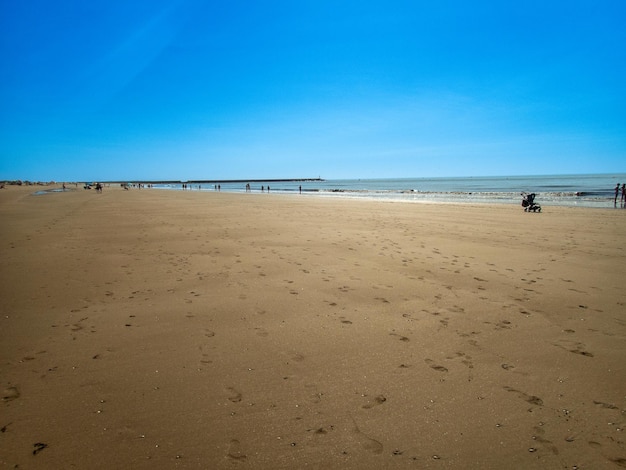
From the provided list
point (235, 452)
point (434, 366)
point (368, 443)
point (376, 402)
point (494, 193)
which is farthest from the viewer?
point (494, 193)

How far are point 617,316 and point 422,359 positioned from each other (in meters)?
4.08

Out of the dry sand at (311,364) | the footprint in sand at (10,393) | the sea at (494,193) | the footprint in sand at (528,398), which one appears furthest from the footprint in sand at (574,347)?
the sea at (494,193)

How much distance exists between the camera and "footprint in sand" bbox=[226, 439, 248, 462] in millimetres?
2691

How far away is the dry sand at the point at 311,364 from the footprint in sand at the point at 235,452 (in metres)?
0.01

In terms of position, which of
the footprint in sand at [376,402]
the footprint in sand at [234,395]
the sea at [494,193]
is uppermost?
the sea at [494,193]

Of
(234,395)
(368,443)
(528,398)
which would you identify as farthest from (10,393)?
(528,398)

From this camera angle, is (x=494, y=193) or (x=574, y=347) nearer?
(x=574, y=347)

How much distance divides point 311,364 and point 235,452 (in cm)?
150

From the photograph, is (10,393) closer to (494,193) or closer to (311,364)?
(311,364)

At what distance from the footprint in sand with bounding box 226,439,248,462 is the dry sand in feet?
0.04

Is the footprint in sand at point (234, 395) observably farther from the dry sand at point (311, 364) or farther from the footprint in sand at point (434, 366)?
the footprint in sand at point (434, 366)

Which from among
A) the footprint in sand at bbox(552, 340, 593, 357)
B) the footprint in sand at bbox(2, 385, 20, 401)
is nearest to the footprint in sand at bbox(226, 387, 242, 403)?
the footprint in sand at bbox(2, 385, 20, 401)

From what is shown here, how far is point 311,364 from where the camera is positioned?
13.4 feet

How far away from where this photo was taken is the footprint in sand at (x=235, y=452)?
2691 millimetres
